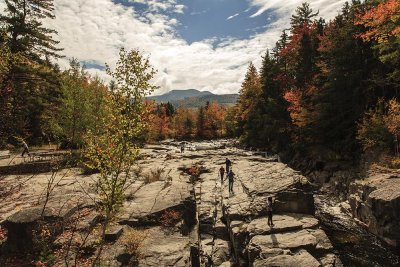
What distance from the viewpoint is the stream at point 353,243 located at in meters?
16.5

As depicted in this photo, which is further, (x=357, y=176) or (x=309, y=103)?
(x=309, y=103)

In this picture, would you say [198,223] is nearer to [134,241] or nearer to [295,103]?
[134,241]

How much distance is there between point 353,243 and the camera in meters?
18.8

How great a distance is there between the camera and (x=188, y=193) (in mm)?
21391

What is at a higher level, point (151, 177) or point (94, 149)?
point (94, 149)

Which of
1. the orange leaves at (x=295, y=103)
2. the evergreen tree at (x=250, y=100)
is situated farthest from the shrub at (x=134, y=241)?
the evergreen tree at (x=250, y=100)

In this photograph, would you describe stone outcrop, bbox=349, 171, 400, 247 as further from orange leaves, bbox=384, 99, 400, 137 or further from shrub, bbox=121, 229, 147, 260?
shrub, bbox=121, 229, 147, 260

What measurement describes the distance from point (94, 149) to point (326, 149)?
31.8 meters

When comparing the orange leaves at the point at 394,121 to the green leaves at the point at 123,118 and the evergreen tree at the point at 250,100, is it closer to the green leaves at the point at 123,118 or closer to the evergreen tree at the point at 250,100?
the green leaves at the point at 123,118

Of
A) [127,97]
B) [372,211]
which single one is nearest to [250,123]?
[372,211]

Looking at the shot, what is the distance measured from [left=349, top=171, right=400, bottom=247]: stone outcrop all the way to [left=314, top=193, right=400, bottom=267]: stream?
575 mm

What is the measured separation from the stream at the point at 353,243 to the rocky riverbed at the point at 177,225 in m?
1.18

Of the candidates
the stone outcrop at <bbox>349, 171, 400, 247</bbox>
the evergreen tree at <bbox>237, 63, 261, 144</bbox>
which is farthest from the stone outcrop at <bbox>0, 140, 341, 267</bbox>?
the evergreen tree at <bbox>237, 63, 261, 144</bbox>

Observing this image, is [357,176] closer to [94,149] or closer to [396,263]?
[396,263]
